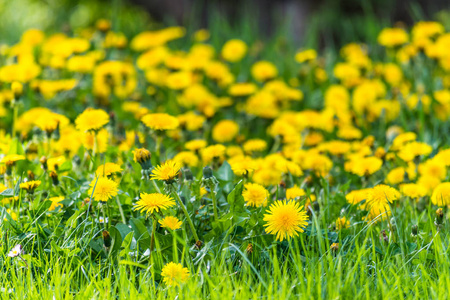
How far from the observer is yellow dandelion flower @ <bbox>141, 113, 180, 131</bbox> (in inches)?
84.2

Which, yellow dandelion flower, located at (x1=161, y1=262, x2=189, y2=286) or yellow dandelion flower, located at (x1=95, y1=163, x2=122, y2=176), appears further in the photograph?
yellow dandelion flower, located at (x1=95, y1=163, x2=122, y2=176)

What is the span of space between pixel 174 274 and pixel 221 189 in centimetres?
52

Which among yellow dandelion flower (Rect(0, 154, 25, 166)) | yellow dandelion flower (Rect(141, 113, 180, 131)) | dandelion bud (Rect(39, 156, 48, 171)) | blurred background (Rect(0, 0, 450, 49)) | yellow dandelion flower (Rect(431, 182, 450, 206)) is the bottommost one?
yellow dandelion flower (Rect(431, 182, 450, 206))

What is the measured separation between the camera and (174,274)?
1.60 m

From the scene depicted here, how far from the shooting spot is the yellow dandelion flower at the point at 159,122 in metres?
2.14

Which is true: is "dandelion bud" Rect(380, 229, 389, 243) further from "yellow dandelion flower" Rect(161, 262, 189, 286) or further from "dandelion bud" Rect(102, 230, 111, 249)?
"dandelion bud" Rect(102, 230, 111, 249)

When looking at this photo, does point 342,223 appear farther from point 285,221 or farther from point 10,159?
point 10,159

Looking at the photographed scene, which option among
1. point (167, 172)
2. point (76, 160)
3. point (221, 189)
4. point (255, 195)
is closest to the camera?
point (167, 172)

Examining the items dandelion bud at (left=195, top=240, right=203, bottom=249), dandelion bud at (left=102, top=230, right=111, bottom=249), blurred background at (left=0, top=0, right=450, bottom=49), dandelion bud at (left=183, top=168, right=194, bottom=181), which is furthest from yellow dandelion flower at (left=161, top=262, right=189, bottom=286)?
blurred background at (left=0, top=0, right=450, bottom=49)

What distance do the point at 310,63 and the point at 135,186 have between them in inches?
92.7

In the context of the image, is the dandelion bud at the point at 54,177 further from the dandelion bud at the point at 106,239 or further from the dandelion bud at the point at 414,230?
the dandelion bud at the point at 414,230

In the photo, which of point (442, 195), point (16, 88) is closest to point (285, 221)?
point (442, 195)

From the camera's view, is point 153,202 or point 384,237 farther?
point 384,237

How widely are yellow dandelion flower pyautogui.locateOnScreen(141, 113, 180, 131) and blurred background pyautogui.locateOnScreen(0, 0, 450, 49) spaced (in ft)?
8.21
